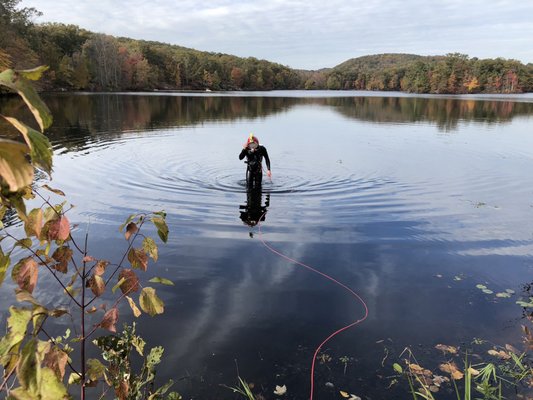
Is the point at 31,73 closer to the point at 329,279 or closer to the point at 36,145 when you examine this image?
the point at 36,145

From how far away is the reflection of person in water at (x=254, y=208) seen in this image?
10.6 m

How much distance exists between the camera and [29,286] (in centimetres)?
180

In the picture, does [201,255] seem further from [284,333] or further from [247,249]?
[284,333]

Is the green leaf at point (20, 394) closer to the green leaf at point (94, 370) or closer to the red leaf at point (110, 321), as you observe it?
the red leaf at point (110, 321)

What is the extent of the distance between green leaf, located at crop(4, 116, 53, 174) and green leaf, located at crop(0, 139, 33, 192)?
0.12 ft

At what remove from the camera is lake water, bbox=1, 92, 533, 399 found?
5.23 m

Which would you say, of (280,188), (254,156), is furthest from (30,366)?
(280,188)

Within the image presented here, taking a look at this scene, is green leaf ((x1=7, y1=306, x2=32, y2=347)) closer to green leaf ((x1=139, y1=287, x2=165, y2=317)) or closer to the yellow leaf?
green leaf ((x1=139, y1=287, x2=165, y2=317))

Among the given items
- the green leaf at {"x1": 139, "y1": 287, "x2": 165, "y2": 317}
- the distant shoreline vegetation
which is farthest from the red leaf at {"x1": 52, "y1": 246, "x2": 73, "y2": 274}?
the distant shoreline vegetation

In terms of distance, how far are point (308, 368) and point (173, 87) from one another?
160m

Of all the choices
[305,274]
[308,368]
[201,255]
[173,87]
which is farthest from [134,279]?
[173,87]

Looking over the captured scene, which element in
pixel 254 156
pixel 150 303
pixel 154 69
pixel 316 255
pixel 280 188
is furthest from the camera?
pixel 154 69

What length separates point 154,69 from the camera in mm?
141250

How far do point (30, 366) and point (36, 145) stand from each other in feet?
2.47
